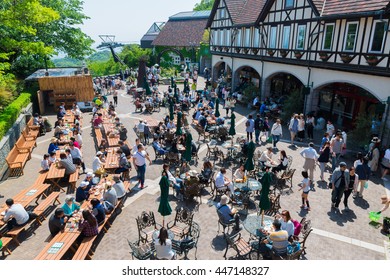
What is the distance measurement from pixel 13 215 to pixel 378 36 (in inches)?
714

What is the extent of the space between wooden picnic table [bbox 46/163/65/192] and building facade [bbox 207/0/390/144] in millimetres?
15382

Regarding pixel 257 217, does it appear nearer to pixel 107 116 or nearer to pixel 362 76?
pixel 362 76

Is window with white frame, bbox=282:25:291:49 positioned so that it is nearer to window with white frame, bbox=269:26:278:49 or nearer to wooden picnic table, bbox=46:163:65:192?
window with white frame, bbox=269:26:278:49

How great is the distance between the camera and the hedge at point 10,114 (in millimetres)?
15839

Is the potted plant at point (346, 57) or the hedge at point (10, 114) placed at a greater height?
the potted plant at point (346, 57)

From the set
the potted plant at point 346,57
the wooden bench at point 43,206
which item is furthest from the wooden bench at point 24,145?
the potted plant at point 346,57

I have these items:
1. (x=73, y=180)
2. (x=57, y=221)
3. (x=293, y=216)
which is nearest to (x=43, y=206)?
(x=57, y=221)

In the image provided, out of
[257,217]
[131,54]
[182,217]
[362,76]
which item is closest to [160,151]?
[182,217]

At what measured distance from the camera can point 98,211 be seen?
959cm

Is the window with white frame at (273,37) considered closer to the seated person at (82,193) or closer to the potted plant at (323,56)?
the potted plant at (323,56)

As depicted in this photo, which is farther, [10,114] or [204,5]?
[204,5]

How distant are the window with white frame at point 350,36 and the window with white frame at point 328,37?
45.2 inches

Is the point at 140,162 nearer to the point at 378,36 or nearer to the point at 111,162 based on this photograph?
the point at 111,162

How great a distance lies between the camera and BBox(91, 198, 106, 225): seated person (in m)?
9.59
